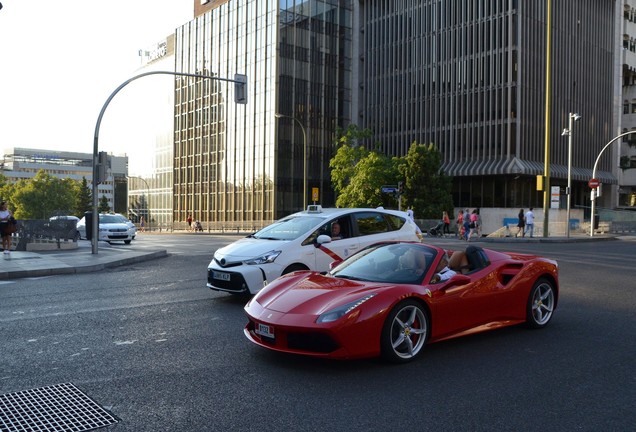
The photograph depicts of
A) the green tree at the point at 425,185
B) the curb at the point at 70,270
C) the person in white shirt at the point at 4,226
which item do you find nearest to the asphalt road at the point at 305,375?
the curb at the point at 70,270

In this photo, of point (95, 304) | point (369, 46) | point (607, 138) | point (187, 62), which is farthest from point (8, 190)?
point (95, 304)

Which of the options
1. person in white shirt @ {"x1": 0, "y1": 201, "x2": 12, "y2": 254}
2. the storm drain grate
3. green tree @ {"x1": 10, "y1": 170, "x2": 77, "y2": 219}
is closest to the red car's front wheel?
the storm drain grate

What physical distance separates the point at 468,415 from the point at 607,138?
218 feet

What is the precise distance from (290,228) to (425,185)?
37.1 m

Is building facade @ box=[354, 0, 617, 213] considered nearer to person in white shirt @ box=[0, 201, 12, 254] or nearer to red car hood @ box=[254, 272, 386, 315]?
person in white shirt @ box=[0, 201, 12, 254]

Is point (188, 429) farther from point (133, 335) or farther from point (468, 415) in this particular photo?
point (133, 335)

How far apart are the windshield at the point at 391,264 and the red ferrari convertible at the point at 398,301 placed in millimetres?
11

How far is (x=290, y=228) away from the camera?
9906 millimetres

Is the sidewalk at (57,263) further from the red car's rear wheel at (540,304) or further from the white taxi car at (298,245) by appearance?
the red car's rear wheel at (540,304)

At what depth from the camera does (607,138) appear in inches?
2456

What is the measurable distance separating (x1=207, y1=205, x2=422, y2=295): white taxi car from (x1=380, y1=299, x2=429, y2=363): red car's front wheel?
3.04 m

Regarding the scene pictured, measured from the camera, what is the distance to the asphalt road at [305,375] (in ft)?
13.5

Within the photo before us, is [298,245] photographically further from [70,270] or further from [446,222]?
[446,222]

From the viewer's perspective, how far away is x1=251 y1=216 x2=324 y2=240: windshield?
964cm
